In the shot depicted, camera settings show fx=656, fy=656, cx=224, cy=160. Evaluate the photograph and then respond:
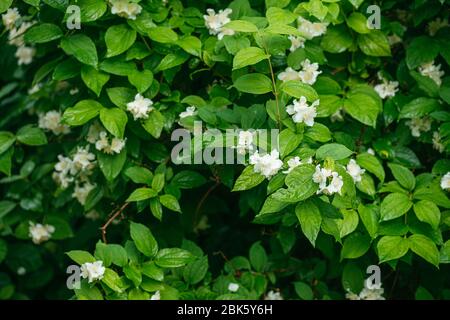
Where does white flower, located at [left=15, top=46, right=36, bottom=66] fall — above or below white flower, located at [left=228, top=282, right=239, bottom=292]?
above

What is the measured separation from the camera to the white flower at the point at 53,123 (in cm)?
267

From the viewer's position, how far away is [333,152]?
1913 millimetres

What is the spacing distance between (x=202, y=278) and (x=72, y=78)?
88 centimetres

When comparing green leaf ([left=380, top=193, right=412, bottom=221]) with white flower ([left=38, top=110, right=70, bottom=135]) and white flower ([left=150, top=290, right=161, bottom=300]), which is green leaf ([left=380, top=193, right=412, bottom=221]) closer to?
white flower ([left=150, top=290, right=161, bottom=300])

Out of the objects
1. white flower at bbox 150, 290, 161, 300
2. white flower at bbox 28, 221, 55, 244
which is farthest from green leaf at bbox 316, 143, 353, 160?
white flower at bbox 28, 221, 55, 244

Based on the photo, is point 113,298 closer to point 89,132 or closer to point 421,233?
point 89,132

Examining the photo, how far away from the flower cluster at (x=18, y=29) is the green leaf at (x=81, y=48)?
280mm

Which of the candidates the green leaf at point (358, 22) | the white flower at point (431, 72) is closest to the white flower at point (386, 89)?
the white flower at point (431, 72)

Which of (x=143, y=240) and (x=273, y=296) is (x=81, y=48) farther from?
(x=273, y=296)

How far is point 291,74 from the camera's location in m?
2.23

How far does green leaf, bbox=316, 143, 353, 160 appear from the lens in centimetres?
191

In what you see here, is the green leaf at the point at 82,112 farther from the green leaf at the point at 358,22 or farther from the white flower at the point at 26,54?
the green leaf at the point at 358,22

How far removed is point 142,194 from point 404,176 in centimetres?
87
